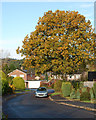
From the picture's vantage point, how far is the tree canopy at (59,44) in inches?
1517

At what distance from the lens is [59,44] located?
125 feet

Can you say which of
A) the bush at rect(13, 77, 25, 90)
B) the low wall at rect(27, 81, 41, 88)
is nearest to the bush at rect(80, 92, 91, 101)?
the bush at rect(13, 77, 25, 90)

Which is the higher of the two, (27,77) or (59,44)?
(59,44)

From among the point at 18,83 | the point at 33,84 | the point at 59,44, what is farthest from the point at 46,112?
the point at 33,84


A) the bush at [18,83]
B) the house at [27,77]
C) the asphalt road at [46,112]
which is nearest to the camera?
the asphalt road at [46,112]

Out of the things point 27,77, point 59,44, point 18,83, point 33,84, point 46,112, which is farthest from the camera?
point 27,77

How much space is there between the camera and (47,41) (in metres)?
38.9

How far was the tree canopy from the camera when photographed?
38531 millimetres

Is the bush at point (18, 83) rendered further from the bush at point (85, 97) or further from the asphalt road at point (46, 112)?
the asphalt road at point (46, 112)

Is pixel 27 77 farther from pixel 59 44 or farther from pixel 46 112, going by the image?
pixel 46 112

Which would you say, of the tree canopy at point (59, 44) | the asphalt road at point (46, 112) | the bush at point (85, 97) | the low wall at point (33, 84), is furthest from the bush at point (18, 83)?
the asphalt road at point (46, 112)

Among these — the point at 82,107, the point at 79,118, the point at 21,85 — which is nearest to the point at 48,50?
the point at 82,107

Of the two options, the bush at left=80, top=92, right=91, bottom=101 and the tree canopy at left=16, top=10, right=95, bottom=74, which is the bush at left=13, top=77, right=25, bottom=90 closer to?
the tree canopy at left=16, top=10, right=95, bottom=74

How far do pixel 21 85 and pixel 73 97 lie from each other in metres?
45.1
